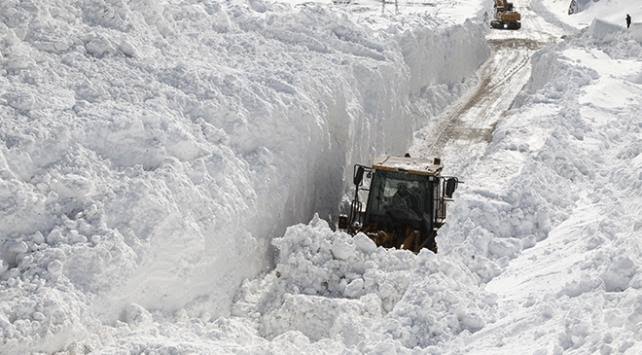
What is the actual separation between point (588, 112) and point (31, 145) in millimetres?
12261

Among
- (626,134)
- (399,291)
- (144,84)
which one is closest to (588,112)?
(626,134)

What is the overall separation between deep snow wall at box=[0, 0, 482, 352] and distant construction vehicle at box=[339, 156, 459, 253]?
1.25 m

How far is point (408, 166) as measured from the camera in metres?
14.5

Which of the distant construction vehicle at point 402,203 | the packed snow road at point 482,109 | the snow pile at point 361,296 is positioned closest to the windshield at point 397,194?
the distant construction vehicle at point 402,203

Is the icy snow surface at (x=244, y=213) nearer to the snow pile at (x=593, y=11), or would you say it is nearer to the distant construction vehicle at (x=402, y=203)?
the distant construction vehicle at (x=402, y=203)

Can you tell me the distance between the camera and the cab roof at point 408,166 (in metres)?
14.2

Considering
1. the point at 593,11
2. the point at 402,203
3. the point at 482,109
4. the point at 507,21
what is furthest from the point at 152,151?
the point at 593,11

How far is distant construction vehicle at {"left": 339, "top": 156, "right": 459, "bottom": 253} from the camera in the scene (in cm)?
1417

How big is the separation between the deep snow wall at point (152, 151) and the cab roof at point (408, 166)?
1.43 metres

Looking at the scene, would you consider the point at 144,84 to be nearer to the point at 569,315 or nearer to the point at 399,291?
the point at 399,291

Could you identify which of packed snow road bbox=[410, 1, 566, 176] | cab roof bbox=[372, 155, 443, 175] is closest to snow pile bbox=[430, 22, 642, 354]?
cab roof bbox=[372, 155, 443, 175]

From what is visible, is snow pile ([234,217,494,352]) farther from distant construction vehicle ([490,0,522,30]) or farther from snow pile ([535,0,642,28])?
distant construction vehicle ([490,0,522,30])

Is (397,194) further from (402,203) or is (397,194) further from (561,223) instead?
(561,223)

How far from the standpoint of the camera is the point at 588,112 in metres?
17.6
